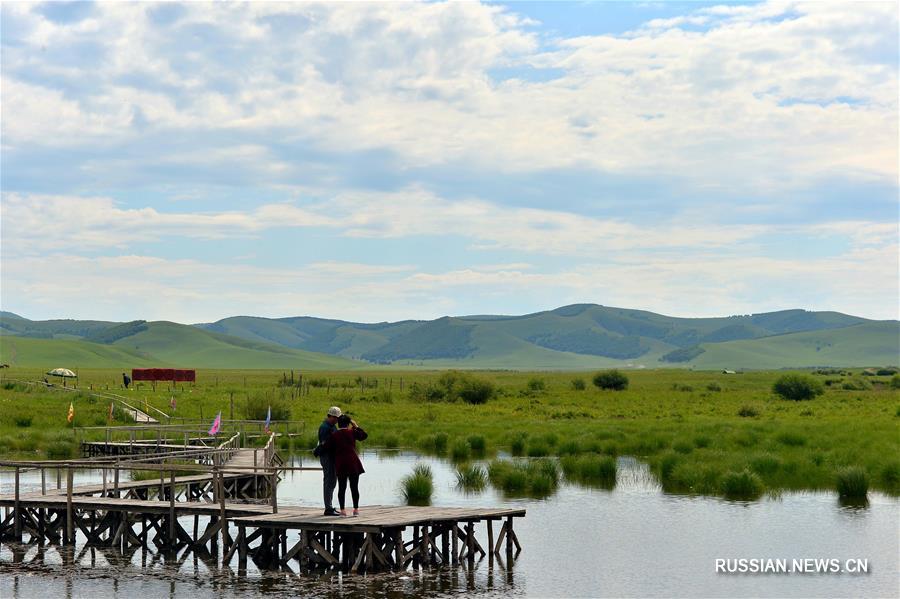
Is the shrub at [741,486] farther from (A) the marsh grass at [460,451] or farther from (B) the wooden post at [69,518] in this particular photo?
(B) the wooden post at [69,518]

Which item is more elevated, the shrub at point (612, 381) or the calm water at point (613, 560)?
the shrub at point (612, 381)

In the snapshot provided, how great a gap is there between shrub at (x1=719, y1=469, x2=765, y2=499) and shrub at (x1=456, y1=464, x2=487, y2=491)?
786cm

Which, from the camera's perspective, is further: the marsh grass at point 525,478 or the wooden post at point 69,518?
the marsh grass at point 525,478

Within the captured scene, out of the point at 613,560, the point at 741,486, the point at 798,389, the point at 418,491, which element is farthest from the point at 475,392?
the point at 613,560

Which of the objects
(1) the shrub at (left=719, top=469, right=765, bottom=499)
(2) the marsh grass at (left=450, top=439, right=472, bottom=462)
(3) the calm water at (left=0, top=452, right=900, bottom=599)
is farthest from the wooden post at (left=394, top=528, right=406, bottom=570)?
(2) the marsh grass at (left=450, top=439, right=472, bottom=462)

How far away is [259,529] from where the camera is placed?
26.1 m

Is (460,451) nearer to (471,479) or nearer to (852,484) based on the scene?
(471,479)

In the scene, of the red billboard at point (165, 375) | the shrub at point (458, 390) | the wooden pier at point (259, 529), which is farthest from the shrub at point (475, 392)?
the wooden pier at point (259, 529)

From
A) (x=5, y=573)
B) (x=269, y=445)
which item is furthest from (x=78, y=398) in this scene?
(x=5, y=573)

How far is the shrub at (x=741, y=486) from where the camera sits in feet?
114

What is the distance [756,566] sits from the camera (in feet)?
81.3

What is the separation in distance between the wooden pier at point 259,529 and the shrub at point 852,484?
11956 millimetres

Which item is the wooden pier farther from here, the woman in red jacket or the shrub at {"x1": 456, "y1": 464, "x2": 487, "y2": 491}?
the shrub at {"x1": 456, "y1": 464, "x2": 487, "y2": 491}

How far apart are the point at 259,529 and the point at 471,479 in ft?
40.3
